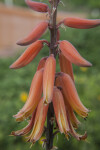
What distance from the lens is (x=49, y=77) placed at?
219cm

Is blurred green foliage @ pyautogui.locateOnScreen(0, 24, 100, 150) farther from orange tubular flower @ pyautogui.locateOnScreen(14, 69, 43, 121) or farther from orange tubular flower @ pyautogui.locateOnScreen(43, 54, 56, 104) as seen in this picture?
orange tubular flower @ pyautogui.locateOnScreen(43, 54, 56, 104)

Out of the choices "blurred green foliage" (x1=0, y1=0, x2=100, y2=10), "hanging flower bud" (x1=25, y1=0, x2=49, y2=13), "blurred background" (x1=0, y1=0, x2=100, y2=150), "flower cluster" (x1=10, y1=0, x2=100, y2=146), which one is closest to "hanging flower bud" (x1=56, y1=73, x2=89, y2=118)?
"flower cluster" (x1=10, y1=0, x2=100, y2=146)

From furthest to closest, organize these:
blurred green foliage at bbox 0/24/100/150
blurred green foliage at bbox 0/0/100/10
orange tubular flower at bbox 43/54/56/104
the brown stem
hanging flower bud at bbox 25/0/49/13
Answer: blurred green foliage at bbox 0/0/100/10 < blurred green foliage at bbox 0/24/100/150 < hanging flower bud at bbox 25/0/49/13 < the brown stem < orange tubular flower at bbox 43/54/56/104

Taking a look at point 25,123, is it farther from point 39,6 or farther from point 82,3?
point 82,3

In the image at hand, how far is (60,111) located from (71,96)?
15 cm

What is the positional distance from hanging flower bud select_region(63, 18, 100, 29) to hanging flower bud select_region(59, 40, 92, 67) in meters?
0.17

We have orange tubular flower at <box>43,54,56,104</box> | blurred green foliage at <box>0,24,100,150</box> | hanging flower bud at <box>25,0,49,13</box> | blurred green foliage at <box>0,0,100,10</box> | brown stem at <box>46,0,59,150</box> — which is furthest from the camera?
blurred green foliage at <box>0,0,100,10</box>

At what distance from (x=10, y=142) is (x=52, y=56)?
3.85 metres

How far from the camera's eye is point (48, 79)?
85.7 inches

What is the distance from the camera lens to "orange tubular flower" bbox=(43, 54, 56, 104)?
2107mm

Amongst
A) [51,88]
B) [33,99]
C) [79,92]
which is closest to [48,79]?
[51,88]

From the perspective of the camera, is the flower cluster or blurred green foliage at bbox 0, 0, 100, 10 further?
blurred green foliage at bbox 0, 0, 100, 10

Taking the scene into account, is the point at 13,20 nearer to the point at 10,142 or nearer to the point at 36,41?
the point at 10,142

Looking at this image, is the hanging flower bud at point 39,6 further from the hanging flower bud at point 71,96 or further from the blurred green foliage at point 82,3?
the blurred green foliage at point 82,3
